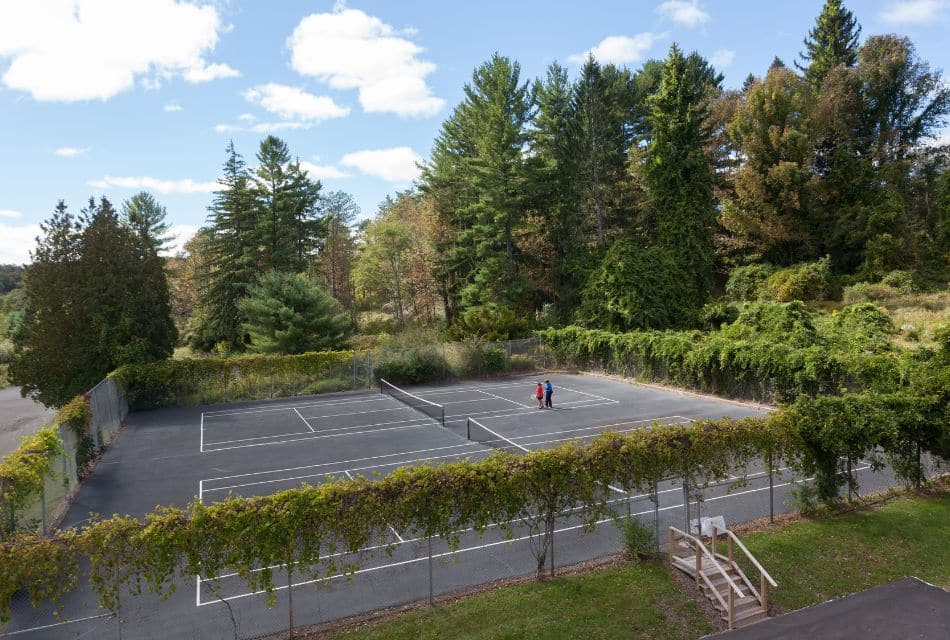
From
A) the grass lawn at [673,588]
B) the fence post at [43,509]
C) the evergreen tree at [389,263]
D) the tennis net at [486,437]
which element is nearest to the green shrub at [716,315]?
the tennis net at [486,437]

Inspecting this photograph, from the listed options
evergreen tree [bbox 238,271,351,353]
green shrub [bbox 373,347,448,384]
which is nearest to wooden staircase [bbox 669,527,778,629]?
green shrub [bbox 373,347,448,384]

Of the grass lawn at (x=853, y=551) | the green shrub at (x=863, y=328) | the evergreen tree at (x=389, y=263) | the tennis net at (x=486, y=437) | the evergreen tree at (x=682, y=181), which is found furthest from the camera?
the evergreen tree at (x=389, y=263)

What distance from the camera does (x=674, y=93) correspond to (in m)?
42.6

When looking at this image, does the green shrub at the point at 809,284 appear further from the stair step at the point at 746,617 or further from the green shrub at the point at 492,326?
the stair step at the point at 746,617

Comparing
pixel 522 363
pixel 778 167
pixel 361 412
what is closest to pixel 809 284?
pixel 778 167

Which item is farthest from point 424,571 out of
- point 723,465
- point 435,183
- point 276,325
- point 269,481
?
point 435,183

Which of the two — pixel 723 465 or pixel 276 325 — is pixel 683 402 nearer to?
pixel 723 465

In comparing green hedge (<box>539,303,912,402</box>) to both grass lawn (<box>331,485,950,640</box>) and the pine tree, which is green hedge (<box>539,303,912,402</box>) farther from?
the pine tree

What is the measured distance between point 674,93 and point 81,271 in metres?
40.8

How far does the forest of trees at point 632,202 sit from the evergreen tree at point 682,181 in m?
0.12

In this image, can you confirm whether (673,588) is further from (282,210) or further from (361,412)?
(282,210)

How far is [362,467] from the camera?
18094 mm

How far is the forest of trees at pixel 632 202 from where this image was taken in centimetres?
3982

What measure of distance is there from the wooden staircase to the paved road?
84.4ft
